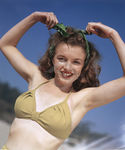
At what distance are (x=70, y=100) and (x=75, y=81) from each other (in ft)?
0.78

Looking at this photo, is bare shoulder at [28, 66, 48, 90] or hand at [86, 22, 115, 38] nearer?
hand at [86, 22, 115, 38]

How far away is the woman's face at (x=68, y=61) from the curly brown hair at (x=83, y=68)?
0.07 m

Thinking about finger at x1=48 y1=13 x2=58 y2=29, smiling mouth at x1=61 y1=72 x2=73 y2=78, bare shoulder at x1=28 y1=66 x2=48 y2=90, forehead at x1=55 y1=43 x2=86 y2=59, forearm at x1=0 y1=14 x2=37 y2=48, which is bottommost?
bare shoulder at x1=28 y1=66 x2=48 y2=90

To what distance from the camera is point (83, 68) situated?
1.79m

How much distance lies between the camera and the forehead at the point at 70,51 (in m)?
1.63

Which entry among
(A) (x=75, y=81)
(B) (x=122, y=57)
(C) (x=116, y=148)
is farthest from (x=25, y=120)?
(C) (x=116, y=148)

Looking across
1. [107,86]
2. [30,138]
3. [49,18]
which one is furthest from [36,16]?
[30,138]

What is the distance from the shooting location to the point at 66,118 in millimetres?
1566

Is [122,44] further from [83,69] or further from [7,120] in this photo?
[7,120]

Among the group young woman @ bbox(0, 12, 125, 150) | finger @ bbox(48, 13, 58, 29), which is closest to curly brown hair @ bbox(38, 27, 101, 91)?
young woman @ bbox(0, 12, 125, 150)

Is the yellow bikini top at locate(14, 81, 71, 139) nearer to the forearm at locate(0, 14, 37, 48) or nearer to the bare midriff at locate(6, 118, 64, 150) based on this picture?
the bare midriff at locate(6, 118, 64, 150)

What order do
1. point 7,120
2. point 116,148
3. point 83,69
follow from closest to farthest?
point 83,69 → point 116,148 → point 7,120

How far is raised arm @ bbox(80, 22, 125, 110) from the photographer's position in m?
1.52

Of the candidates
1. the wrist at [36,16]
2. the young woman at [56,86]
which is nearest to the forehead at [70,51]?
the young woman at [56,86]
